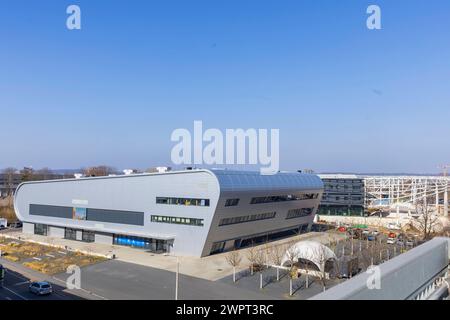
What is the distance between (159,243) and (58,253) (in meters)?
9.28

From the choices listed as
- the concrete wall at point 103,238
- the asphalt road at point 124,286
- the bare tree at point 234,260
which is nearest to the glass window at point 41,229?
the concrete wall at point 103,238

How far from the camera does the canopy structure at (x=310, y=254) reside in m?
25.8

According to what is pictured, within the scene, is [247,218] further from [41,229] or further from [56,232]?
[41,229]

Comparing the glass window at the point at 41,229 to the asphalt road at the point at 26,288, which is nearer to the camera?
the asphalt road at the point at 26,288

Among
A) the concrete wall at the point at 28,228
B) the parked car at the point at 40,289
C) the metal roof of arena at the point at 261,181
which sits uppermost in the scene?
the metal roof of arena at the point at 261,181

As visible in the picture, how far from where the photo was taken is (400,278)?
21.2ft

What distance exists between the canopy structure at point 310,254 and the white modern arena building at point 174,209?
23.4 feet

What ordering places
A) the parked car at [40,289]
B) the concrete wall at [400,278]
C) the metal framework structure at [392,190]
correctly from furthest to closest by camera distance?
the metal framework structure at [392,190]
the parked car at [40,289]
the concrete wall at [400,278]

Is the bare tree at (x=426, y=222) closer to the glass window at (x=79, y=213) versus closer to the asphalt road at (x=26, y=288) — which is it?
the asphalt road at (x=26, y=288)

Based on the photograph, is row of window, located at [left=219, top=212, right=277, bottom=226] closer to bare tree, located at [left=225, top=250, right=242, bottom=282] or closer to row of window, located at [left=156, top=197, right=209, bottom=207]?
row of window, located at [left=156, top=197, right=209, bottom=207]

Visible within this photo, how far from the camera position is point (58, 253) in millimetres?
33531

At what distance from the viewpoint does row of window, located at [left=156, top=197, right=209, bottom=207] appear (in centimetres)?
3112
